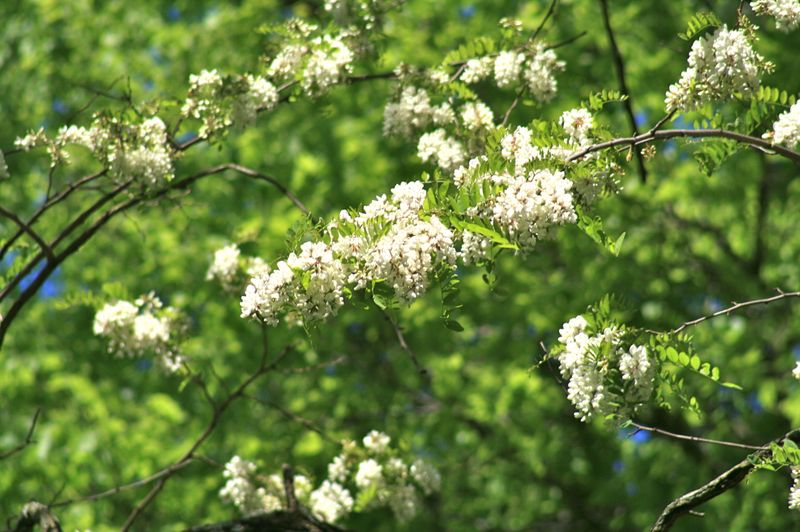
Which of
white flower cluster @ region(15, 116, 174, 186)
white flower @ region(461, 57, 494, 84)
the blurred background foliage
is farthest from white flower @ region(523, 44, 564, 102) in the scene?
the blurred background foliage

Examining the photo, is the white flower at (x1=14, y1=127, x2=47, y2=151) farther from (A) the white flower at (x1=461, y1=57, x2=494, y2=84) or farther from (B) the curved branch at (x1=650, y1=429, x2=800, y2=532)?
(B) the curved branch at (x1=650, y1=429, x2=800, y2=532)

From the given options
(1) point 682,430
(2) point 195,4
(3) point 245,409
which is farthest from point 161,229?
(1) point 682,430

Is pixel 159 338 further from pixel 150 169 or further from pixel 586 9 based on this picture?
pixel 586 9

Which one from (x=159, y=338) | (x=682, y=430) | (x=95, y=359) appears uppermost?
(x=95, y=359)

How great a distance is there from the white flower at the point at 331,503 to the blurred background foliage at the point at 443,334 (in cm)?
294

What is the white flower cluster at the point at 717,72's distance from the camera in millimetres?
2781

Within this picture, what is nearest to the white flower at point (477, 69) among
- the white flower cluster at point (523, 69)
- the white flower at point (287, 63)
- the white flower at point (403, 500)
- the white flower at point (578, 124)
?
the white flower cluster at point (523, 69)

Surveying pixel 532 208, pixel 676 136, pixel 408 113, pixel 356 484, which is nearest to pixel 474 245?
pixel 532 208

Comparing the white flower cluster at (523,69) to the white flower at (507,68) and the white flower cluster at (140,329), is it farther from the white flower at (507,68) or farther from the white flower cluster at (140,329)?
the white flower cluster at (140,329)

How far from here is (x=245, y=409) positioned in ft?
27.0

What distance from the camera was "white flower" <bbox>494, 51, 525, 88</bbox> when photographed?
12.6ft

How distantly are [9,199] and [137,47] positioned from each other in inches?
97.2

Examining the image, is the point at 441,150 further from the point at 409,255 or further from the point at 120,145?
the point at 409,255

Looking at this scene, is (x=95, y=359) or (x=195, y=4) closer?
(x=95, y=359)
